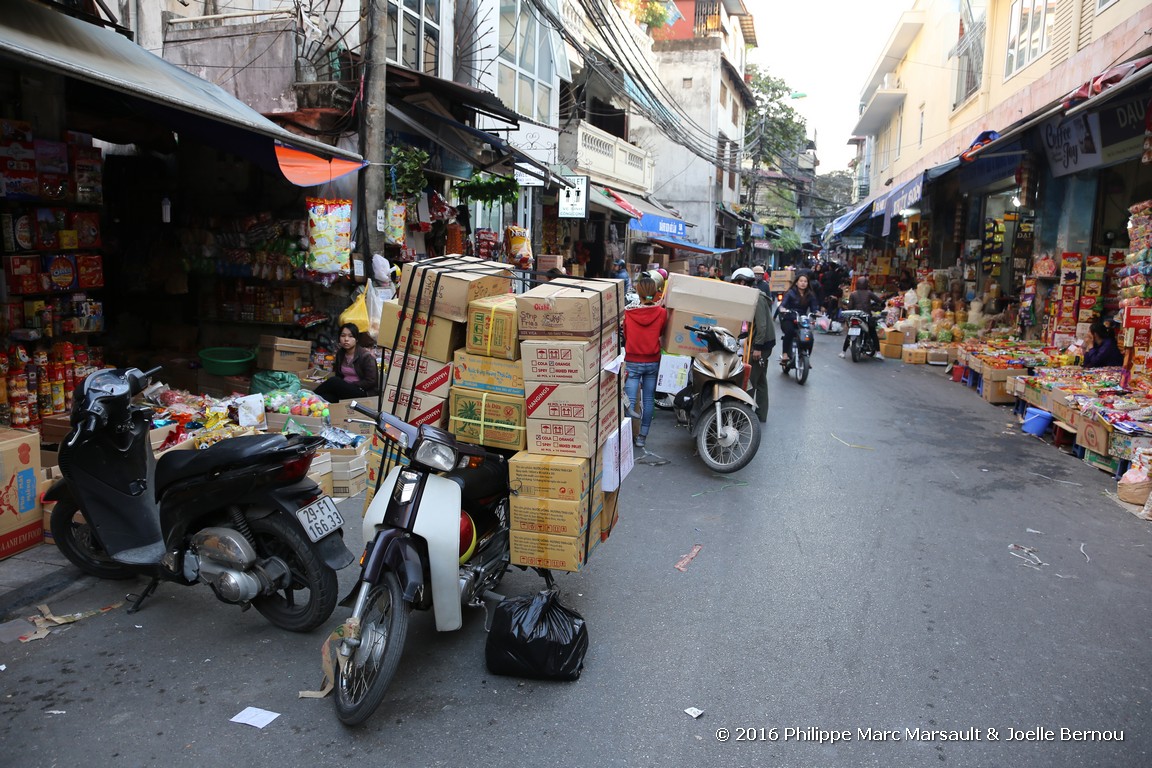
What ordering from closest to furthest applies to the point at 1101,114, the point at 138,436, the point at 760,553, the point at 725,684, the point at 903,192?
the point at 725,684 < the point at 138,436 < the point at 760,553 < the point at 1101,114 < the point at 903,192

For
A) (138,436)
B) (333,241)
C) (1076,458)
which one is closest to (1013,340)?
(1076,458)

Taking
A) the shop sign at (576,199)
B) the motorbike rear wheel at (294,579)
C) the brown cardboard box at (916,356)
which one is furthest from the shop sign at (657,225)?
the motorbike rear wheel at (294,579)

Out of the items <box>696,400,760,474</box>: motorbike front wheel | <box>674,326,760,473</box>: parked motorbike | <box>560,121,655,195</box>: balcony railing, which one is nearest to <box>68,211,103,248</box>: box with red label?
<box>674,326,760,473</box>: parked motorbike

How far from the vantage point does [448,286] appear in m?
4.14

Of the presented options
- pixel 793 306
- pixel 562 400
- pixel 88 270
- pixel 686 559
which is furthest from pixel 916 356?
pixel 88 270

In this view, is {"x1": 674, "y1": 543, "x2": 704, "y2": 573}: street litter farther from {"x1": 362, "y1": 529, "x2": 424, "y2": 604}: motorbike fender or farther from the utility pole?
the utility pole

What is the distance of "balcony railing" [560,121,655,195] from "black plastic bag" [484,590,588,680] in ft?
56.3

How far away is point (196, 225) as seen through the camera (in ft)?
28.3

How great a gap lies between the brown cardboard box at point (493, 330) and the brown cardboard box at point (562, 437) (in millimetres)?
380

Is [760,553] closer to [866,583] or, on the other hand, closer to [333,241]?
[866,583]

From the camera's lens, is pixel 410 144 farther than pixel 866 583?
Yes

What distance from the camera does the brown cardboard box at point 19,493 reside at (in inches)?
187

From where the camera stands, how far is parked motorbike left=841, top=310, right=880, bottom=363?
52.3 ft

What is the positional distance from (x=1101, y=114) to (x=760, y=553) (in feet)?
27.6
